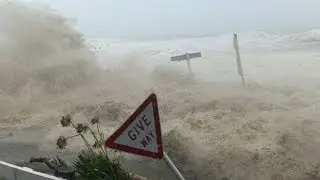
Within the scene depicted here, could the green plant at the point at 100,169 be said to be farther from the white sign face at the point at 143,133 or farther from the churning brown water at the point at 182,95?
the churning brown water at the point at 182,95

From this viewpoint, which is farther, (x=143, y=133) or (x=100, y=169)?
(x=100, y=169)

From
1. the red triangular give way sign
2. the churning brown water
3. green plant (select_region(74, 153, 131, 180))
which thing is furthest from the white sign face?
the churning brown water

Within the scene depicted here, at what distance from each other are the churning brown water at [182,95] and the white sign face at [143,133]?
4.08 m

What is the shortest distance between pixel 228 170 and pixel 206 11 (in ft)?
99.7

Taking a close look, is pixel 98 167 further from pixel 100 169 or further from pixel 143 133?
pixel 143 133

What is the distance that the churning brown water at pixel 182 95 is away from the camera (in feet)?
36.0

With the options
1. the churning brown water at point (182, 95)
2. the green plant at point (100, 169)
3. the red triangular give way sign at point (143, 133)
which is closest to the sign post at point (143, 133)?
the red triangular give way sign at point (143, 133)

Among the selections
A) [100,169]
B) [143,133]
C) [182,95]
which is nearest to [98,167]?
[100,169]

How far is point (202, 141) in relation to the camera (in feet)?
39.3

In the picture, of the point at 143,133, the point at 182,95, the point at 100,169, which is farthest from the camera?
the point at 182,95

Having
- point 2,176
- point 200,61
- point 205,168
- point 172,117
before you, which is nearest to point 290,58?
point 200,61

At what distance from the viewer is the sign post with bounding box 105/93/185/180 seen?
601 cm

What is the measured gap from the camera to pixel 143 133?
6.03m

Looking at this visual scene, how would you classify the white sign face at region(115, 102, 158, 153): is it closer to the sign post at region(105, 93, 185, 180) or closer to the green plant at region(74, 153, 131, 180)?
the sign post at region(105, 93, 185, 180)
